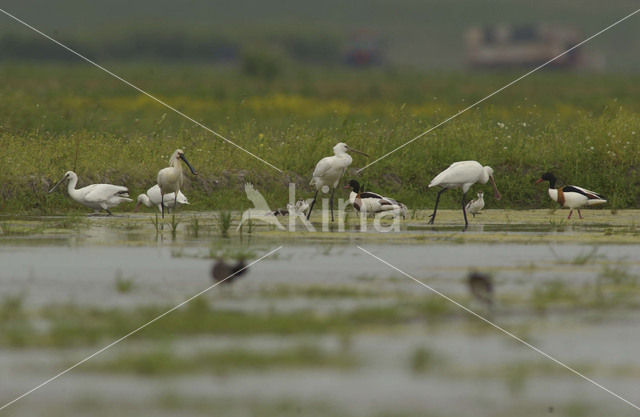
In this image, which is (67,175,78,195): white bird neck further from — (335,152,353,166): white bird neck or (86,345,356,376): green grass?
(86,345,356,376): green grass

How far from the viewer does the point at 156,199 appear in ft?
60.5

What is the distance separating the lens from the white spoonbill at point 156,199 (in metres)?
18.5

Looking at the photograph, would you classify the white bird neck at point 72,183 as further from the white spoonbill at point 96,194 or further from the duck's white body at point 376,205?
the duck's white body at point 376,205

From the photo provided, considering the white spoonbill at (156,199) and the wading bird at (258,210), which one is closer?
the wading bird at (258,210)

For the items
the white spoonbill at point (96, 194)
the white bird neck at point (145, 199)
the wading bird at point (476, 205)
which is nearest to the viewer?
the white spoonbill at point (96, 194)

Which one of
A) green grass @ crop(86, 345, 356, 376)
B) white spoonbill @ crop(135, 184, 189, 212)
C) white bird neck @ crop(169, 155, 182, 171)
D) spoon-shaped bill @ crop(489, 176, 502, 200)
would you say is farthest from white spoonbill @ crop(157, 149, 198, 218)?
green grass @ crop(86, 345, 356, 376)

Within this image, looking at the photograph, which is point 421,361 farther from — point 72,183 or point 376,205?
point 72,183

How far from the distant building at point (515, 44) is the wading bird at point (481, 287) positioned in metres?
69.8

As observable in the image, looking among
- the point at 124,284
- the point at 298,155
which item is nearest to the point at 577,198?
the point at 298,155

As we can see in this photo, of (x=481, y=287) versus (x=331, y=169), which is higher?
(x=331, y=169)

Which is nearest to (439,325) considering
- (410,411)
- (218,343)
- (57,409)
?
(218,343)

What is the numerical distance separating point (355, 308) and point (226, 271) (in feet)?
8.58

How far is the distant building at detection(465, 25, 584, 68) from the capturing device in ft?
263

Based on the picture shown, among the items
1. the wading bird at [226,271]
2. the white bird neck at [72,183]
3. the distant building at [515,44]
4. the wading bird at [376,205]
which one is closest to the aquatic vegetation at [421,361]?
the wading bird at [226,271]
